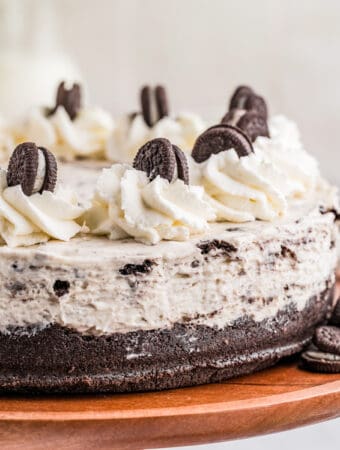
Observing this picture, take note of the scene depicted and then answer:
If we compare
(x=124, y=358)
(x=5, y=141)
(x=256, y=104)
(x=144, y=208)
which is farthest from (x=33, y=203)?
(x=5, y=141)

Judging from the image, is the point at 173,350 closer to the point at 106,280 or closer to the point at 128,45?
the point at 106,280

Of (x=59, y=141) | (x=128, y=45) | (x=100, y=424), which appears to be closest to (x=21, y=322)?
(x=100, y=424)

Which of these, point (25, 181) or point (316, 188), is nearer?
point (25, 181)

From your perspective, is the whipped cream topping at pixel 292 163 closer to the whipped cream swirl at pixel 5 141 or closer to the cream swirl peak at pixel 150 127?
the cream swirl peak at pixel 150 127

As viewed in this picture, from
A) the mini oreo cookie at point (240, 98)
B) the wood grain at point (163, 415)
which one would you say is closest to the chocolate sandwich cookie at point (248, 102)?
the mini oreo cookie at point (240, 98)

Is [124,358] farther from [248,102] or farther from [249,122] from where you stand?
[248,102]
